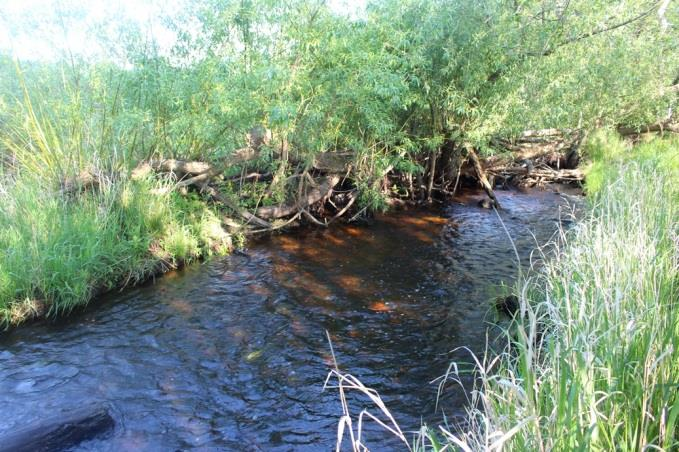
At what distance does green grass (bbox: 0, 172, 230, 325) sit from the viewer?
229 inches

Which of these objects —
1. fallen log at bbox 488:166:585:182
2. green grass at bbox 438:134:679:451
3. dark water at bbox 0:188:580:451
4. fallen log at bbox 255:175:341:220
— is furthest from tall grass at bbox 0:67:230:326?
fallen log at bbox 488:166:585:182

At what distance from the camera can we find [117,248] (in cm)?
690

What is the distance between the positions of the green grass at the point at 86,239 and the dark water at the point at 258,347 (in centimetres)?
32

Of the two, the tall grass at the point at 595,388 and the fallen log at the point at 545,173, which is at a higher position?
the tall grass at the point at 595,388

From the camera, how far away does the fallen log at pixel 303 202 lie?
9.81 m

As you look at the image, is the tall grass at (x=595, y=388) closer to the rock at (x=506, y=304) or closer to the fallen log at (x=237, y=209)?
the rock at (x=506, y=304)

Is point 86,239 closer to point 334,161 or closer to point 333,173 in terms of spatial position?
point 334,161

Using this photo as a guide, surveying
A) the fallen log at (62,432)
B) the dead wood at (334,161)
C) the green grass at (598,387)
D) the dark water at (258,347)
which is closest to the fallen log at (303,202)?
the dead wood at (334,161)

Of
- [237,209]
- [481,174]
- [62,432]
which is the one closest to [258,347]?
[62,432]

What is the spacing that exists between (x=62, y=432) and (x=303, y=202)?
6.97 m

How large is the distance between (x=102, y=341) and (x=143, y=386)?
115cm

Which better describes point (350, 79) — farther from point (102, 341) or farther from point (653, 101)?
point (653, 101)

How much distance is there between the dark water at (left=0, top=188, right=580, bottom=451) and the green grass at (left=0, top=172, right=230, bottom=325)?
320 mm

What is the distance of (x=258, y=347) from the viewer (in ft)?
17.5
